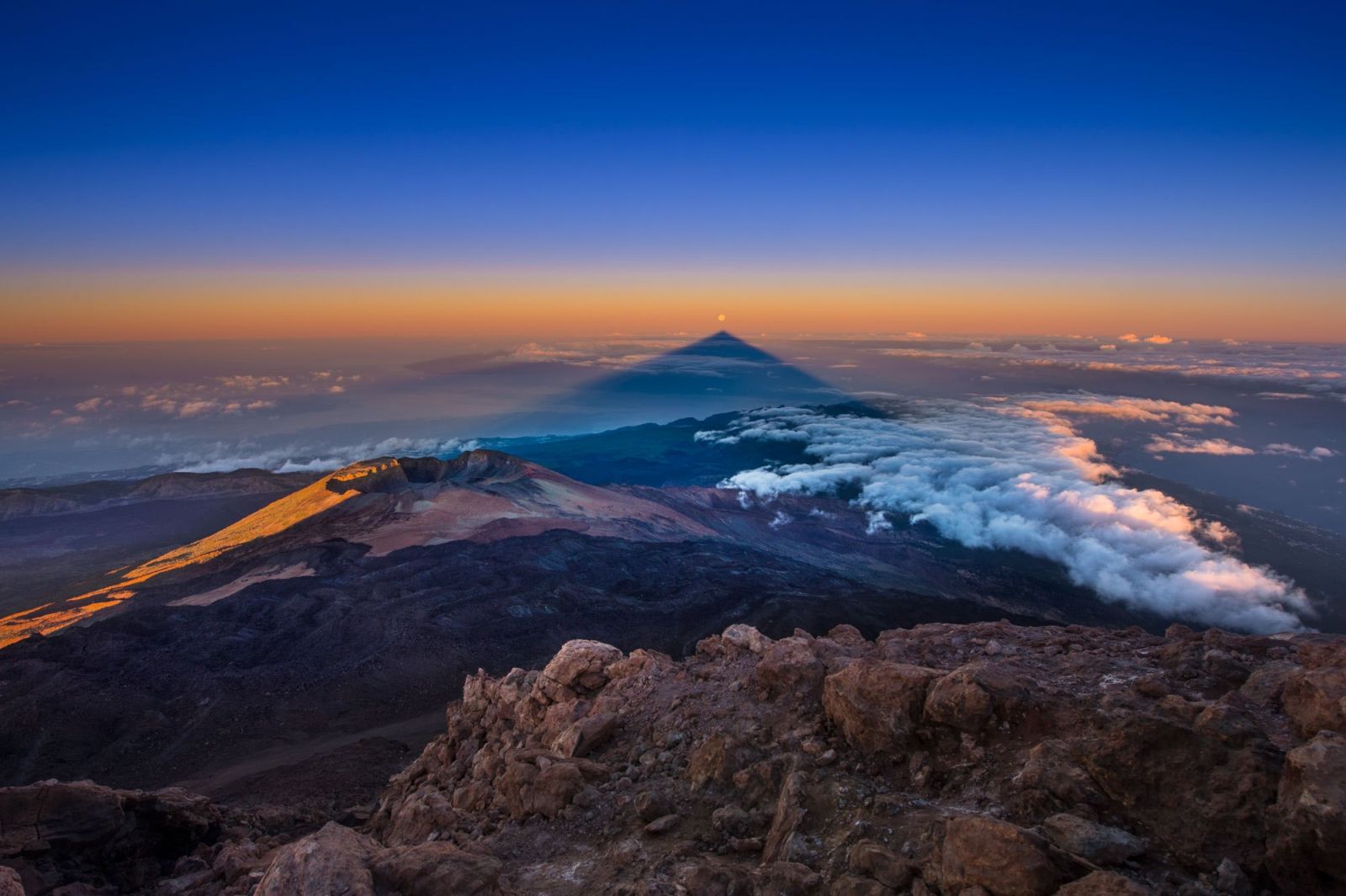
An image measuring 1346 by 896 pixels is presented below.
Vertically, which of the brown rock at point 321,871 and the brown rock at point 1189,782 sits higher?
the brown rock at point 1189,782

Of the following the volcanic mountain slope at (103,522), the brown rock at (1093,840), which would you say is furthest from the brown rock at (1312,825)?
the volcanic mountain slope at (103,522)

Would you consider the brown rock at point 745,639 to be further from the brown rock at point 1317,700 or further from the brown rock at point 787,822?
the brown rock at point 1317,700

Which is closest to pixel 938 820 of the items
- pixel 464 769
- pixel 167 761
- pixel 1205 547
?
pixel 464 769

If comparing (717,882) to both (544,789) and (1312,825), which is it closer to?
(544,789)

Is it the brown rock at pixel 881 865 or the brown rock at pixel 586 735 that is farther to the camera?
the brown rock at pixel 586 735

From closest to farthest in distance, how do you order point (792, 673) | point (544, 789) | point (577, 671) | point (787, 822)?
point (787, 822) → point (544, 789) → point (792, 673) → point (577, 671)

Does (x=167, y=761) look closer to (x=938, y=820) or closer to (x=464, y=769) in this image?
(x=464, y=769)

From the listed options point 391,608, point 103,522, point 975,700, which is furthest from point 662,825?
point 103,522
